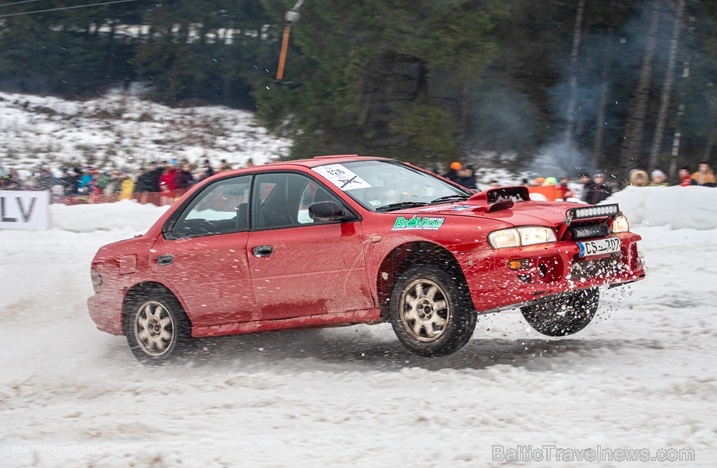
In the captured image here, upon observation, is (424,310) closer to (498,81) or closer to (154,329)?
(154,329)

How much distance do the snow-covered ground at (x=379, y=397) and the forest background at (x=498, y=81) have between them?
1618 centimetres

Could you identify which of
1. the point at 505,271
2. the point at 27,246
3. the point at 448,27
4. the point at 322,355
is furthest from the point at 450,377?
the point at 448,27

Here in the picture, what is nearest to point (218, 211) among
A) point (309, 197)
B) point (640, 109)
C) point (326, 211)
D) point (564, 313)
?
point (309, 197)

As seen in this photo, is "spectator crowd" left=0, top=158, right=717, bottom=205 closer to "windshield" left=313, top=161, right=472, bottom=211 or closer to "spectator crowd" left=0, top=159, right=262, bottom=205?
"spectator crowd" left=0, top=159, right=262, bottom=205

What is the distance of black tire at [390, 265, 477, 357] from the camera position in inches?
246

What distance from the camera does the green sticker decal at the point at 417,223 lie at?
639 cm

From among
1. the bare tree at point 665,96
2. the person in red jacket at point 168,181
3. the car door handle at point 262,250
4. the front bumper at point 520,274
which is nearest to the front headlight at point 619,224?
the front bumper at point 520,274

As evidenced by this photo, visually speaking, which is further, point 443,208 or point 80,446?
point 443,208

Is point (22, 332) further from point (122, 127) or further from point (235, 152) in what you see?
point (122, 127)

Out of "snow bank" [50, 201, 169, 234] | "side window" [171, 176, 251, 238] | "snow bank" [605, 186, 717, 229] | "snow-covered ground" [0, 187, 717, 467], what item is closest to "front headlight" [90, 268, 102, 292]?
"snow-covered ground" [0, 187, 717, 467]

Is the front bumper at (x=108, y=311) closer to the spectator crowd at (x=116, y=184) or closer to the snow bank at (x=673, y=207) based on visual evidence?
the snow bank at (x=673, y=207)

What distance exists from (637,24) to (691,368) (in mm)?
29945

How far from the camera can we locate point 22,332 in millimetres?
9664

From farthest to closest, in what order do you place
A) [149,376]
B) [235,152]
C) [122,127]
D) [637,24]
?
[122,127] < [235,152] < [637,24] < [149,376]
